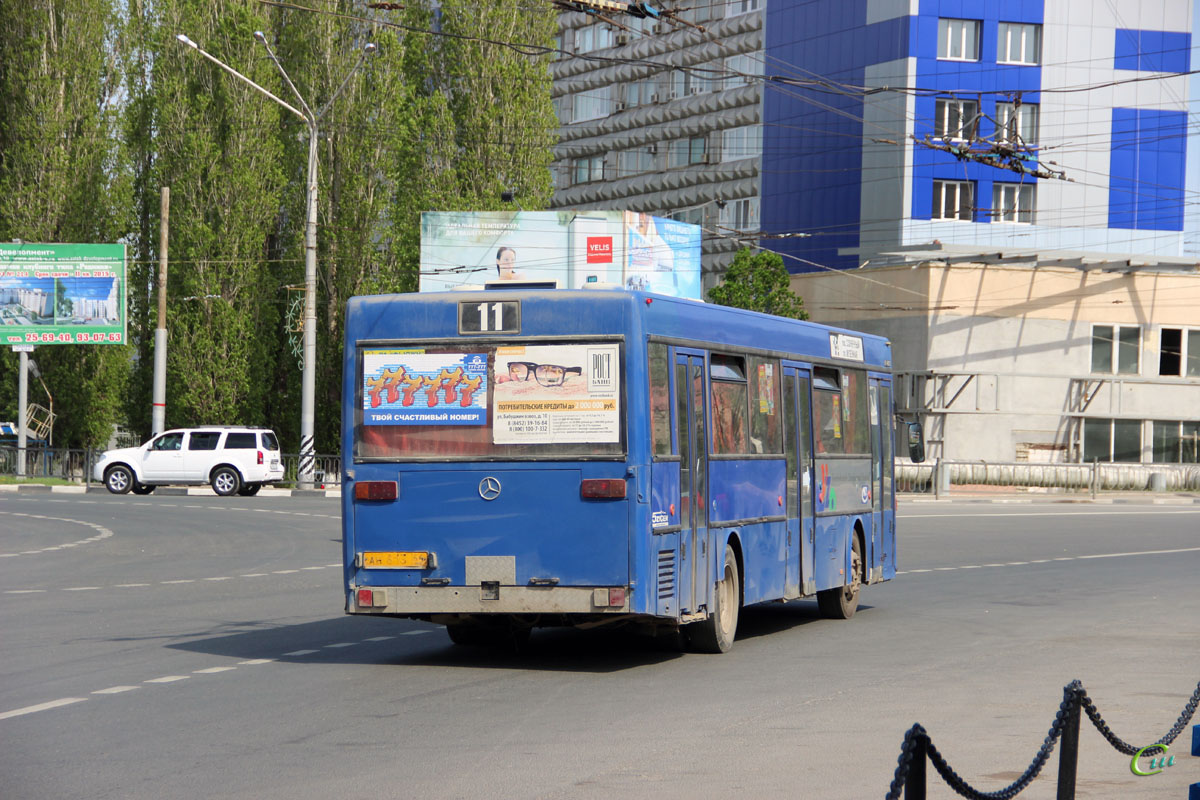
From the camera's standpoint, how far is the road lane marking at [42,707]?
31.4 ft

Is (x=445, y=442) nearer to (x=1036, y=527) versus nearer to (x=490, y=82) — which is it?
(x=1036, y=527)

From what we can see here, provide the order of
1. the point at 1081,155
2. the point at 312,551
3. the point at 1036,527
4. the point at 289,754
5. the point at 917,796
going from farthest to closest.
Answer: the point at 1081,155
the point at 1036,527
the point at 312,551
the point at 289,754
the point at 917,796

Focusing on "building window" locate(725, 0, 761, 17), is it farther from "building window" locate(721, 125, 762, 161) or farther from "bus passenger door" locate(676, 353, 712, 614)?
"bus passenger door" locate(676, 353, 712, 614)

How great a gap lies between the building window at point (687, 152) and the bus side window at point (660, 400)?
6702 centimetres

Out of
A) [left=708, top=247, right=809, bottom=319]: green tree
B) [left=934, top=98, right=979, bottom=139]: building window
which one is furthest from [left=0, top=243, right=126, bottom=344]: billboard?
[left=934, top=98, right=979, bottom=139]: building window

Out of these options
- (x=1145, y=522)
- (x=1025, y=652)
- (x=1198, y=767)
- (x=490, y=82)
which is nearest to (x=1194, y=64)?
(x=490, y=82)

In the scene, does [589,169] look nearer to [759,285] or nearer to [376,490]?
[759,285]

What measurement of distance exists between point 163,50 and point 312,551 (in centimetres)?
3132

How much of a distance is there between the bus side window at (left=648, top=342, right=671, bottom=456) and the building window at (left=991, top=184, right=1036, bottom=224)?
180 ft

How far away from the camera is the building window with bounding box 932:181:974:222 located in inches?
2502

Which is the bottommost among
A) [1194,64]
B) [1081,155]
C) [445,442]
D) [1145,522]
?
[1145,522]

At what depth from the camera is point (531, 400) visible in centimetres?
1183

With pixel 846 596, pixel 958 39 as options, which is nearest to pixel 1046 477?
pixel 958 39

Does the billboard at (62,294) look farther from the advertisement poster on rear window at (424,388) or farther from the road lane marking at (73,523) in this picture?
the advertisement poster on rear window at (424,388)
